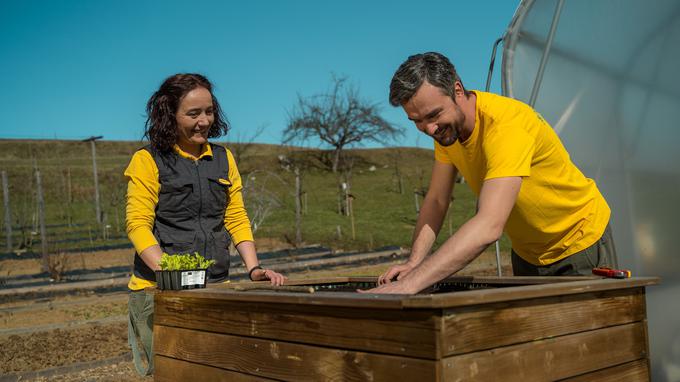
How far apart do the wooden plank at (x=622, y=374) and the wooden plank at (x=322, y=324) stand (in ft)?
2.04

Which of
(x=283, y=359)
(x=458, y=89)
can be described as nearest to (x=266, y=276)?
(x=283, y=359)

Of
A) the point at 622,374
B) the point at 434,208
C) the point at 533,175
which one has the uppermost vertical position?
the point at 533,175

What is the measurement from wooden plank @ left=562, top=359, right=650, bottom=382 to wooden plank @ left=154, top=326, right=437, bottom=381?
61 cm

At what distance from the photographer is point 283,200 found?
24.4 m

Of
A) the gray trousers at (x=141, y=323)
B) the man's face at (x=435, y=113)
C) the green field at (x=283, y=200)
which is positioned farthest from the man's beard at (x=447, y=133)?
the green field at (x=283, y=200)

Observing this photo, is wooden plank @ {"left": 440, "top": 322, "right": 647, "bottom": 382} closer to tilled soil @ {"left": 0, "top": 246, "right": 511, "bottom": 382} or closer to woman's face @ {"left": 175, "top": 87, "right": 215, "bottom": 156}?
woman's face @ {"left": 175, "top": 87, "right": 215, "bottom": 156}

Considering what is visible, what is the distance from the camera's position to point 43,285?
1048 cm

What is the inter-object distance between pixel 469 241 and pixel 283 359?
2.23 feet

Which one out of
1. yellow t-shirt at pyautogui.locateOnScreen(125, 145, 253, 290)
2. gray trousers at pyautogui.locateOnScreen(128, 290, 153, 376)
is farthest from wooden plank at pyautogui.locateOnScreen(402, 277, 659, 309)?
gray trousers at pyautogui.locateOnScreen(128, 290, 153, 376)

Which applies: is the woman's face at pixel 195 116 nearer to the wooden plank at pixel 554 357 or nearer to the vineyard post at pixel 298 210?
the wooden plank at pixel 554 357

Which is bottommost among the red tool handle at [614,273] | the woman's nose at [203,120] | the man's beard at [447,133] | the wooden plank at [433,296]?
the red tool handle at [614,273]

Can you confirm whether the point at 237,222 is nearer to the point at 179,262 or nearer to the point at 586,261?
the point at 179,262

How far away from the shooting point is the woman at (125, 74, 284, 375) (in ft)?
9.34

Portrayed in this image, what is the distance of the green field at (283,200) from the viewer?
1711cm
